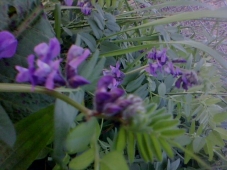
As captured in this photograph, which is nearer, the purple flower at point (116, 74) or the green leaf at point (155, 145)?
the green leaf at point (155, 145)

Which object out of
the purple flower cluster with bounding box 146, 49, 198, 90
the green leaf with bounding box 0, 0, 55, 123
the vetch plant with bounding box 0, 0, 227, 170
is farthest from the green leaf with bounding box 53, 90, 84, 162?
the purple flower cluster with bounding box 146, 49, 198, 90

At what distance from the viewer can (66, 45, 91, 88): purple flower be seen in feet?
0.68

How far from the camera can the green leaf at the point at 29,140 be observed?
0.31 metres

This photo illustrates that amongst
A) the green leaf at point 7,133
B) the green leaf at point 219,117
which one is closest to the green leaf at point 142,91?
the green leaf at point 219,117

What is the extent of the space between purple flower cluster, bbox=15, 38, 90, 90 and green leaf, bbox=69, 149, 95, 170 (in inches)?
2.3

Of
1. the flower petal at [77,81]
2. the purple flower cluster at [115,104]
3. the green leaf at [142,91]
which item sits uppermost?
the flower petal at [77,81]

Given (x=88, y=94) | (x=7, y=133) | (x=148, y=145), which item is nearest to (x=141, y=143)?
(x=148, y=145)

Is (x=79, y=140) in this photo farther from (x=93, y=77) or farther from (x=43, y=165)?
(x=43, y=165)

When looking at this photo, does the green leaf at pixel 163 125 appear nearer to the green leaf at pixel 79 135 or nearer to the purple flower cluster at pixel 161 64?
the green leaf at pixel 79 135

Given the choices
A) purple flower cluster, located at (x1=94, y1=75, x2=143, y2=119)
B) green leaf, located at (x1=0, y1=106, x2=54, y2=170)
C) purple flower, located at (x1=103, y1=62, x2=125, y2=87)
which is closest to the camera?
purple flower cluster, located at (x1=94, y1=75, x2=143, y2=119)

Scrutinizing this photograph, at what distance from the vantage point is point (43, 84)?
216mm

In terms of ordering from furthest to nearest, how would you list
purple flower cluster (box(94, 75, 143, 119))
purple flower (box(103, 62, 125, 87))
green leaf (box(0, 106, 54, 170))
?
purple flower (box(103, 62, 125, 87)), green leaf (box(0, 106, 54, 170)), purple flower cluster (box(94, 75, 143, 119))

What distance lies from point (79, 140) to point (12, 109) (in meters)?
0.15

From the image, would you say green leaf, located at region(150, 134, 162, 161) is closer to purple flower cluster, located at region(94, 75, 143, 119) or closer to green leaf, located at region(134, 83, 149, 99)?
purple flower cluster, located at region(94, 75, 143, 119)
